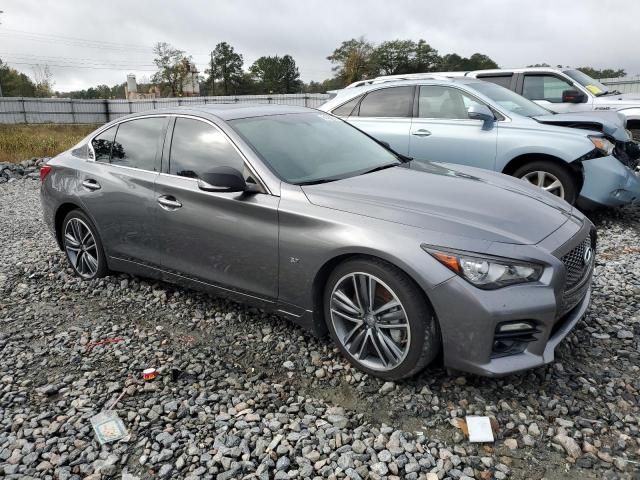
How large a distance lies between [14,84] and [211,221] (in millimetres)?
71481

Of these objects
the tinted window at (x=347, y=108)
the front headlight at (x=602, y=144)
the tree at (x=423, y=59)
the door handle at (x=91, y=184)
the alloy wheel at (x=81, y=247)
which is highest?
the tree at (x=423, y=59)

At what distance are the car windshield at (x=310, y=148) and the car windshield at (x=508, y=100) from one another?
2897mm

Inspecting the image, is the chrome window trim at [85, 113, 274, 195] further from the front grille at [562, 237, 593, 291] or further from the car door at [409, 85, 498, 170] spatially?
the car door at [409, 85, 498, 170]

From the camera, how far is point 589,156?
223 inches

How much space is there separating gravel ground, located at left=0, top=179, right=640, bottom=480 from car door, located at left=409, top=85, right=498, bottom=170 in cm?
253

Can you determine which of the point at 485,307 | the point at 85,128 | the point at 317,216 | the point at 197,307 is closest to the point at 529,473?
the point at 485,307

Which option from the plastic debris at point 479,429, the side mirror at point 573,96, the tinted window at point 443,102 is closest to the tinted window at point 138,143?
the plastic debris at point 479,429

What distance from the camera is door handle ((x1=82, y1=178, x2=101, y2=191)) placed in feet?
14.4

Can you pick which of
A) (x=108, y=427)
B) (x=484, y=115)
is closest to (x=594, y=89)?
(x=484, y=115)

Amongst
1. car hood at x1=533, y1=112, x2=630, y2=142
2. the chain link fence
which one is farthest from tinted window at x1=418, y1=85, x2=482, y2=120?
the chain link fence

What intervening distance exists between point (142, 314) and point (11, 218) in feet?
16.5

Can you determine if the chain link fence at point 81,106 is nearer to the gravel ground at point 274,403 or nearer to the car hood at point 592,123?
the car hood at point 592,123

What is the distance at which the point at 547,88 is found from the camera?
9.25m

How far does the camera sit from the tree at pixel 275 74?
79250 millimetres
